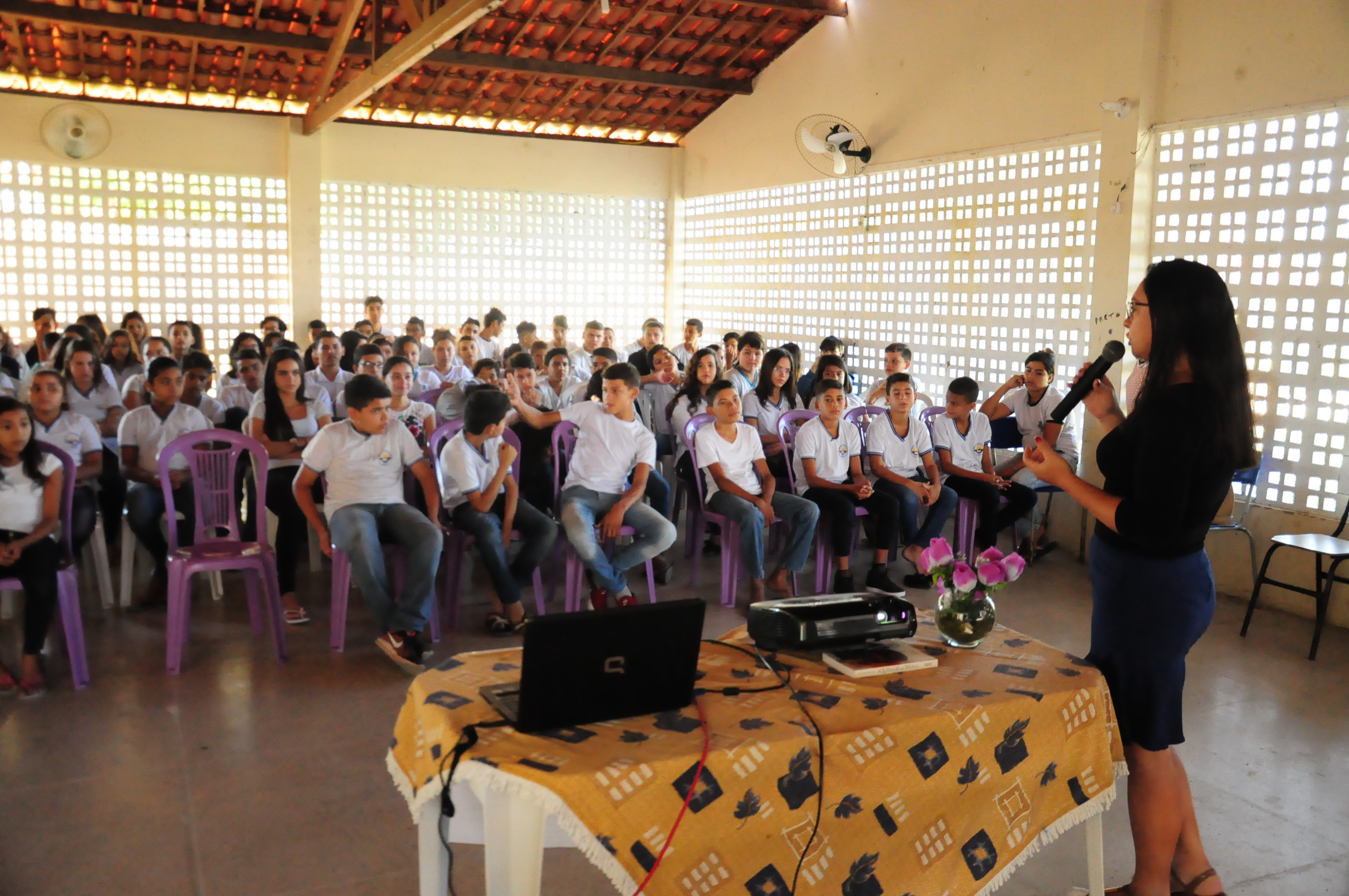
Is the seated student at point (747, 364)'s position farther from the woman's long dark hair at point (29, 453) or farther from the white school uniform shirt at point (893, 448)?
the woman's long dark hair at point (29, 453)

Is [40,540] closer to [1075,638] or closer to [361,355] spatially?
[361,355]

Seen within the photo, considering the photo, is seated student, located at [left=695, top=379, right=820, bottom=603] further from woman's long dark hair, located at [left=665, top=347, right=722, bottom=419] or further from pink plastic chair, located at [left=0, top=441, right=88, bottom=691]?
pink plastic chair, located at [left=0, top=441, right=88, bottom=691]

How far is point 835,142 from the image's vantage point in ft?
28.7

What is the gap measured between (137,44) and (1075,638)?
9.13 meters

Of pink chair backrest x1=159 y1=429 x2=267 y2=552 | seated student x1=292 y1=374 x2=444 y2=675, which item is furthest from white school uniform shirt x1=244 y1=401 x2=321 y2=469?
seated student x1=292 y1=374 x2=444 y2=675

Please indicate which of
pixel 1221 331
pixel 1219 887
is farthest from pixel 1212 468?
pixel 1219 887

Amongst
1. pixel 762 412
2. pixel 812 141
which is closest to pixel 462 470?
pixel 762 412

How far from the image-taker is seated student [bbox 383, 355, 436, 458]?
556 centimetres

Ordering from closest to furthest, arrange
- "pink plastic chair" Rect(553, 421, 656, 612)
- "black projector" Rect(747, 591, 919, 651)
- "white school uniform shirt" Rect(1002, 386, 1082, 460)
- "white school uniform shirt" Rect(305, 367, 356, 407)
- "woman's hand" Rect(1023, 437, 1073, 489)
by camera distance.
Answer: "woman's hand" Rect(1023, 437, 1073, 489), "black projector" Rect(747, 591, 919, 651), "pink plastic chair" Rect(553, 421, 656, 612), "white school uniform shirt" Rect(1002, 386, 1082, 460), "white school uniform shirt" Rect(305, 367, 356, 407)

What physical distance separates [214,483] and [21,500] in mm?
798

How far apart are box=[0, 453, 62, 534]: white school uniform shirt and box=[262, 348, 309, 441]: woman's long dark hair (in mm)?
1314

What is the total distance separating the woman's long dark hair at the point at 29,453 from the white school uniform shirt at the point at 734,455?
2.94 meters

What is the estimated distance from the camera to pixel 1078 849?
2.91m

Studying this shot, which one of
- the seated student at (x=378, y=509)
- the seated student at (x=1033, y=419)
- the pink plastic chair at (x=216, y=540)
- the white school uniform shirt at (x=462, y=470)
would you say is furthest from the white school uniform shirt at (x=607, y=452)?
the seated student at (x=1033, y=419)
